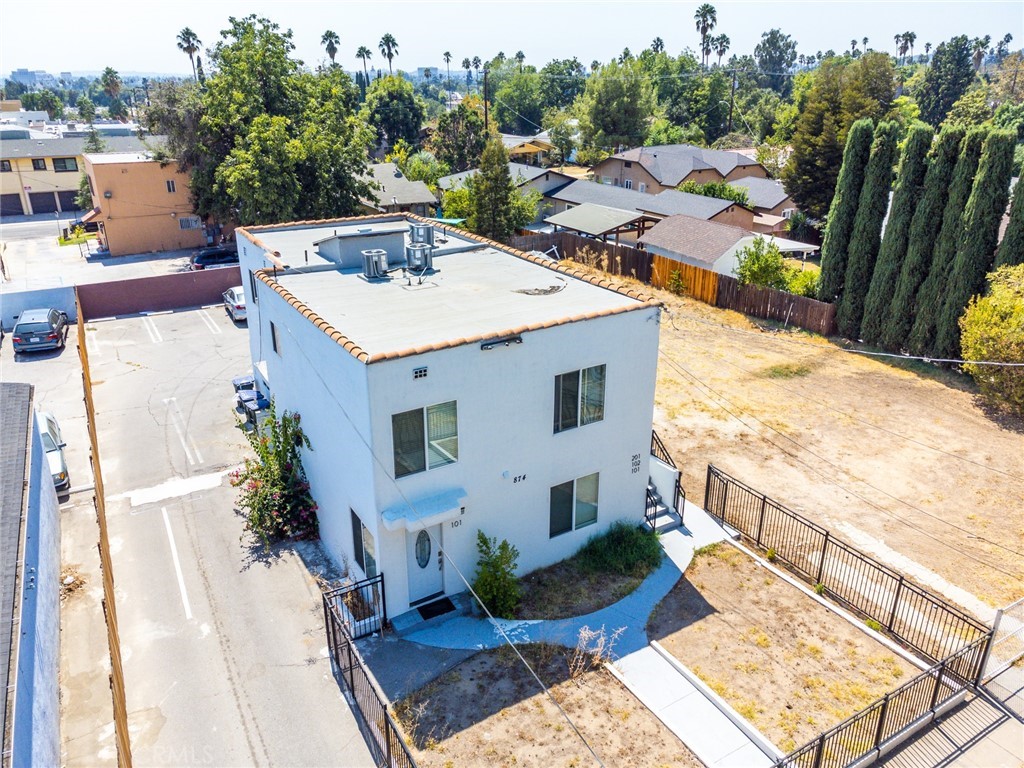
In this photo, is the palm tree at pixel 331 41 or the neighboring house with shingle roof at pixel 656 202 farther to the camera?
the palm tree at pixel 331 41

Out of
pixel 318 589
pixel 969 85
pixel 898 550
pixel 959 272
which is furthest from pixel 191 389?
pixel 969 85

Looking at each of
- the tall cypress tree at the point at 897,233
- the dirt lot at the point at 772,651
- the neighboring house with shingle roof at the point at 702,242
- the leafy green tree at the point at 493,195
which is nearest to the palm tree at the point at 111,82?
the leafy green tree at the point at 493,195

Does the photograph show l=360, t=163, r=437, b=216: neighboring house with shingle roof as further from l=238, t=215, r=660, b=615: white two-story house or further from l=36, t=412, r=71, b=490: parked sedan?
l=238, t=215, r=660, b=615: white two-story house

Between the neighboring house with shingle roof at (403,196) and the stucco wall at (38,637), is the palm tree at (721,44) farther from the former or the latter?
the stucco wall at (38,637)

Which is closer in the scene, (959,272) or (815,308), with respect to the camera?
(959,272)

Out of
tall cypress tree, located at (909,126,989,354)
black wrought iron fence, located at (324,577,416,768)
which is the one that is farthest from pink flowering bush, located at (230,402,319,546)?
tall cypress tree, located at (909,126,989,354)

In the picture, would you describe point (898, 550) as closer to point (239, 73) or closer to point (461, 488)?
point (461, 488)
